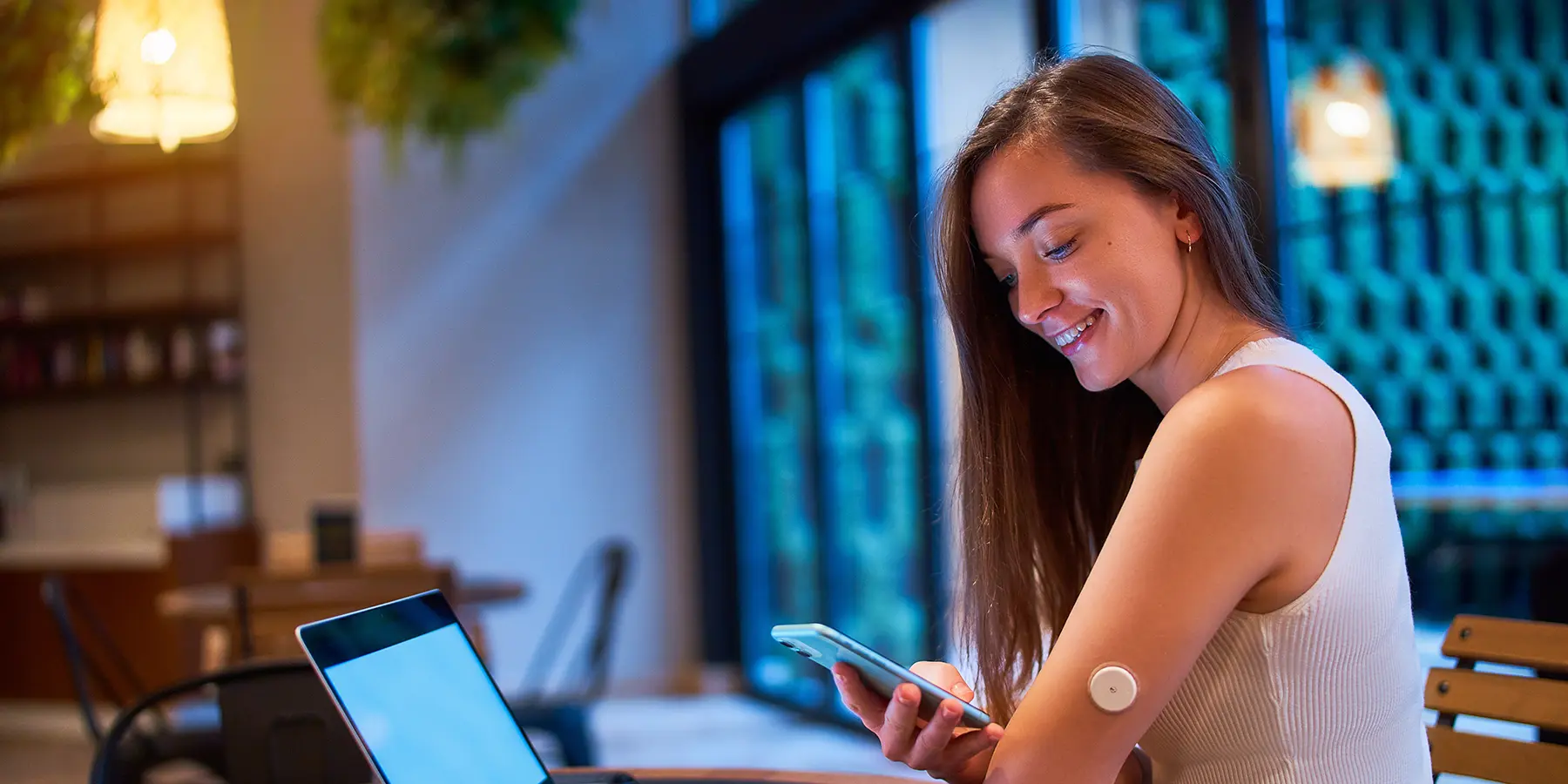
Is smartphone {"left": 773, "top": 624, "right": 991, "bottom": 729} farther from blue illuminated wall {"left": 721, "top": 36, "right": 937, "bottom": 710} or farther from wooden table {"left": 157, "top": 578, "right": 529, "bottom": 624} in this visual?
blue illuminated wall {"left": 721, "top": 36, "right": 937, "bottom": 710}

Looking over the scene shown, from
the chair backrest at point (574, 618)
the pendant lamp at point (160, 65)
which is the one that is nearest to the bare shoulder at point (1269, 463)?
the pendant lamp at point (160, 65)

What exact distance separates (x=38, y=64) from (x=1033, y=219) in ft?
10.00

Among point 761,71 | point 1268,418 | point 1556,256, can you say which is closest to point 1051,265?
point 1268,418

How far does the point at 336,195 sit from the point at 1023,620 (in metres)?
6.46

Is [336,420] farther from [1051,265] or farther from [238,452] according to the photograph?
[1051,265]

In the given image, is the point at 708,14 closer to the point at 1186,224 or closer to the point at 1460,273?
the point at 1460,273

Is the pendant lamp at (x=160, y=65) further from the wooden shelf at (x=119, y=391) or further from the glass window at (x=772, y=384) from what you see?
the wooden shelf at (x=119, y=391)

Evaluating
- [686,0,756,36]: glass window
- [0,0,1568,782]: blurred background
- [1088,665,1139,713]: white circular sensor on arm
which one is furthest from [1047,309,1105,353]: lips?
[686,0,756,36]: glass window

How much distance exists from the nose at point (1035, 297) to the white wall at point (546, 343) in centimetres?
612

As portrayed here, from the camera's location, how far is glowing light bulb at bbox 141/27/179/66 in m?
3.88

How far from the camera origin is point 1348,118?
3699 millimetres

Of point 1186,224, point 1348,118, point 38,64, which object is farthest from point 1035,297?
point 38,64

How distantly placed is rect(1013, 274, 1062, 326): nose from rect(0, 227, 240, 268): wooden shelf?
7.28 meters

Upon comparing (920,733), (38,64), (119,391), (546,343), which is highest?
(38,64)
